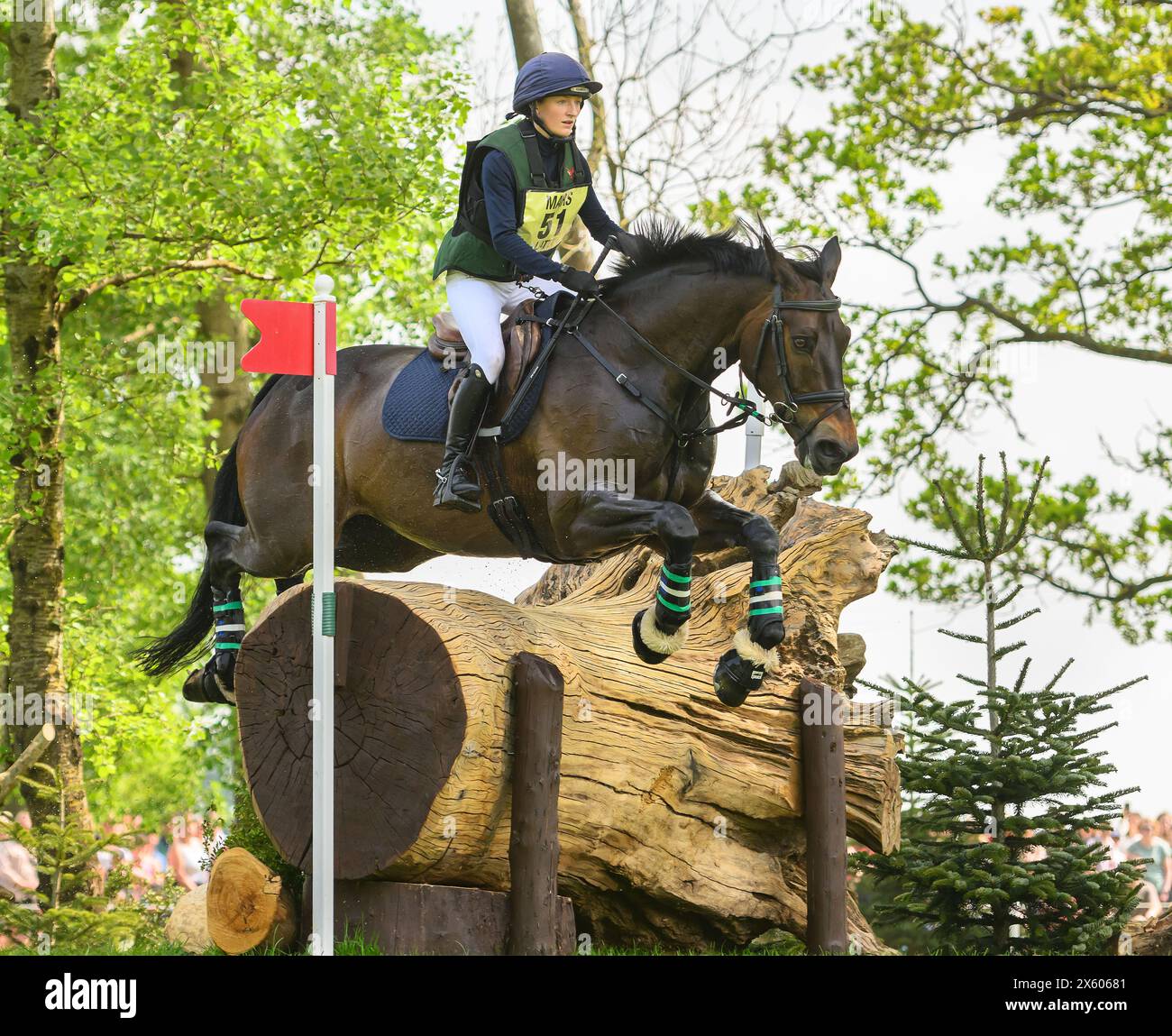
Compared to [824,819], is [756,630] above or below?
above

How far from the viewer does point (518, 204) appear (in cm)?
596

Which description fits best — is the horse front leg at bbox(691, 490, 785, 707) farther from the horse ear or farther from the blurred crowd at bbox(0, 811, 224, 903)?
the blurred crowd at bbox(0, 811, 224, 903)

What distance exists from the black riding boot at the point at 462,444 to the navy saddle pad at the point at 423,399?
0.41 ft

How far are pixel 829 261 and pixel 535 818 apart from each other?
2513 millimetres

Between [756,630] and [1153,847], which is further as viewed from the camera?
[1153,847]

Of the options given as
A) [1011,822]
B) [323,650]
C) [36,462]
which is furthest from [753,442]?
[36,462]

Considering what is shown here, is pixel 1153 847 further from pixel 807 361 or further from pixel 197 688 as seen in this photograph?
pixel 197 688

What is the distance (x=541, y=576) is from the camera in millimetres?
9500

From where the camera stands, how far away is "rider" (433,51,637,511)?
5836 mm

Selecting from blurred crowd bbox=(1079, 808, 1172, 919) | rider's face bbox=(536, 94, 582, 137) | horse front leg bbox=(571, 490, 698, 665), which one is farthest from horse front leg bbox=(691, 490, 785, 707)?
blurred crowd bbox=(1079, 808, 1172, 919)

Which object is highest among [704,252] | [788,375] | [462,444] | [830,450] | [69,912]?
[704,252]

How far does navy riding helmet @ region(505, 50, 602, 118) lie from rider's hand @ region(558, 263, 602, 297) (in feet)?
2.32

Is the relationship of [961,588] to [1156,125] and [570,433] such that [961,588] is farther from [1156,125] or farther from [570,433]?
[570,433]

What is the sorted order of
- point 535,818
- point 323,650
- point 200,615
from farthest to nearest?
point 200,615 → point 535,818 → point 323,650
